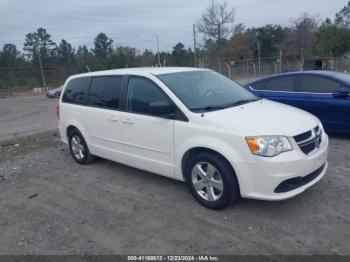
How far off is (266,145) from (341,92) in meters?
3.90

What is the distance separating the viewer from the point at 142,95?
4.94 metres

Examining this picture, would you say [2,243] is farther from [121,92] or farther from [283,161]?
[283,161]

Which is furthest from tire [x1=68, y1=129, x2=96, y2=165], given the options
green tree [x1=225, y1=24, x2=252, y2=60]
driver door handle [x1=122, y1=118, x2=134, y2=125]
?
green tree [x1=225, y1=24, x2=252, y2=60]

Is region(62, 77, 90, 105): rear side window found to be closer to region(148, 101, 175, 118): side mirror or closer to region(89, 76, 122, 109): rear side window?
region(89, 76, 122, 109): rear side window

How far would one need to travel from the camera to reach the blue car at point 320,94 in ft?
22.1

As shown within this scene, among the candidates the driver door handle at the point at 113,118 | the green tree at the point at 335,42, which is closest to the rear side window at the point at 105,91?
the driver door handle at the point at 113,118

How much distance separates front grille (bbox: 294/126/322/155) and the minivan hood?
56mm

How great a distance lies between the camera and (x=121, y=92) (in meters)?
5.25

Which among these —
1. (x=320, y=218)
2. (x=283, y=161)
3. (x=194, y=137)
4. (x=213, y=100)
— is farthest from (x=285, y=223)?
(x=213, y=100)

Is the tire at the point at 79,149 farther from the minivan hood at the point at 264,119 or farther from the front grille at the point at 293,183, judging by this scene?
the front grille at the point at 293,183

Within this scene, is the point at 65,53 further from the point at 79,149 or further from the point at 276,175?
the point at 276,175

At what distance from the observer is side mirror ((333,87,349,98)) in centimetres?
667

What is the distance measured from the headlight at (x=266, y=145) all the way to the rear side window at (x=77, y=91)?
341cm

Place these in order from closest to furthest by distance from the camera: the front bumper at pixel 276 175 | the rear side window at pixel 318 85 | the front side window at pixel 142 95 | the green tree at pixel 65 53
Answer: the front bumper at pixel 276 175 < the front side window at pixel 142 95 < the rear side window at pixel 318 85 < the green tree at pixel 65 53
